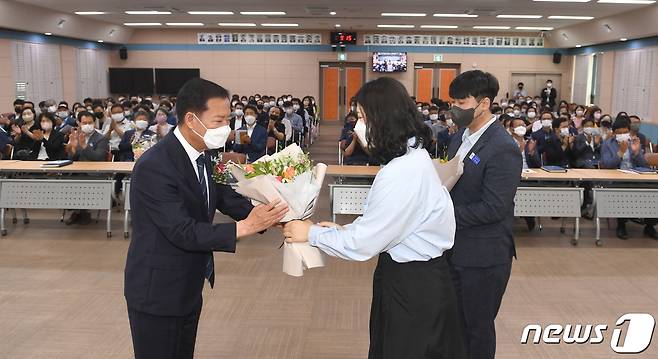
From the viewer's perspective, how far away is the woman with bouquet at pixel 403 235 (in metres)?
2.04

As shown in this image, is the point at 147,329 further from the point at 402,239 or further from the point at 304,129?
the point at 304,129

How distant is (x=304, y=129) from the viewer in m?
A: 13.5

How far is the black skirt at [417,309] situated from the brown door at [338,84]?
63.5 ft

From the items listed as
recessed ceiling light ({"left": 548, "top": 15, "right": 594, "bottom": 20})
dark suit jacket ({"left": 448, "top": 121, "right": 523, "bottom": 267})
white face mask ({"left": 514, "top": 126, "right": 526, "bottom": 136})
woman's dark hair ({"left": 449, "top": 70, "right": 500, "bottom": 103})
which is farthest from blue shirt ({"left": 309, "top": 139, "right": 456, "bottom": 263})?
recessed ceiling light ({"left": 548, "top": 15, "right": 594, "bottom": 20})

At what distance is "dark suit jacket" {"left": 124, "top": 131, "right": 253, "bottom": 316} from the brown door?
19296 millimetres

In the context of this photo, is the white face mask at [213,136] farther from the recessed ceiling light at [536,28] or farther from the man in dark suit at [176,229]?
the recessed ceiling light at [536,28]

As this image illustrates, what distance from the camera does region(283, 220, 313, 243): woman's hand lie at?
240cm

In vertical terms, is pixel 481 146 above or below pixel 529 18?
below

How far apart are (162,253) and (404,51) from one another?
19.8 m

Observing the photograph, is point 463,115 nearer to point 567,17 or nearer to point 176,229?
point 176,229

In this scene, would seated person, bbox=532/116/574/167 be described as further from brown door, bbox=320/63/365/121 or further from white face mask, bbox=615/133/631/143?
brown door, bbox=320/63/365/121

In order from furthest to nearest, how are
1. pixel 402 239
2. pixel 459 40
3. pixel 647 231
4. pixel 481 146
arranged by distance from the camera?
pixel 459 40
pixel 647 231
pixel 481 146
pixel 402 239

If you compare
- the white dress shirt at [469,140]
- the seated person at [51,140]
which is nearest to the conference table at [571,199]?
the white dress shirt at [469,140]

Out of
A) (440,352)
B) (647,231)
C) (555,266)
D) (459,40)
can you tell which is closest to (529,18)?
(459,40)
